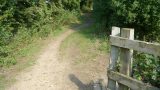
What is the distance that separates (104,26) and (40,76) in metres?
11.8

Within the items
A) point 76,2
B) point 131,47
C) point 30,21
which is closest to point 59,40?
A: point 30,21

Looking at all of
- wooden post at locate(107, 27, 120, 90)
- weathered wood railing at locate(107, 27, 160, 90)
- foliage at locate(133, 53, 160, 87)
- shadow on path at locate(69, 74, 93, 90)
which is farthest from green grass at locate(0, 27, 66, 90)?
foliage at locate(133, 53, 160, 87)

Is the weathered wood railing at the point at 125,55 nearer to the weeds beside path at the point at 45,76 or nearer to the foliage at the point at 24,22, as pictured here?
the weeds beside path at the point at 45,76

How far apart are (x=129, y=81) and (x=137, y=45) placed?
30.5 inches

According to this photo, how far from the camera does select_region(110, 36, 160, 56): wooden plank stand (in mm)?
4916

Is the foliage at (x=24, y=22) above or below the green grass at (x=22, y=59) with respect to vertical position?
above

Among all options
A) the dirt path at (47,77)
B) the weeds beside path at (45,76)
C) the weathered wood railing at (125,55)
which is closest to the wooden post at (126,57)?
the weathered wood railing at (125,55)

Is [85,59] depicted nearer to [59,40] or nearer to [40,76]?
[40,76]

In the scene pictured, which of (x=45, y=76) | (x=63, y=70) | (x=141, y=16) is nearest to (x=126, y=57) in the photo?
(x=45, y=76)

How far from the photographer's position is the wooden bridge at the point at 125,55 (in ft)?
16.8

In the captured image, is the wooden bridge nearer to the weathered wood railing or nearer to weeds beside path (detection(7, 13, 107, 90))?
the weathered wood railing

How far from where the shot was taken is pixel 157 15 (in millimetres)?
13961

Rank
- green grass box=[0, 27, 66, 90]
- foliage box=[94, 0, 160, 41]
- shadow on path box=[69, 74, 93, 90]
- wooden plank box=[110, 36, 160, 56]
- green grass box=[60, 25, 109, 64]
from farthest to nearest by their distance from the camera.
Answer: foliage box=[94, 0, 160, 41] < green grass box=[60, 25, 109, 64] < green grass box=[0, 27, 66, 90] < shadow on path box=[69, 74, 93, 90] < wooden plank box=[110, 36, 160, 56]

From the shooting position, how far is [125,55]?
570 cm
